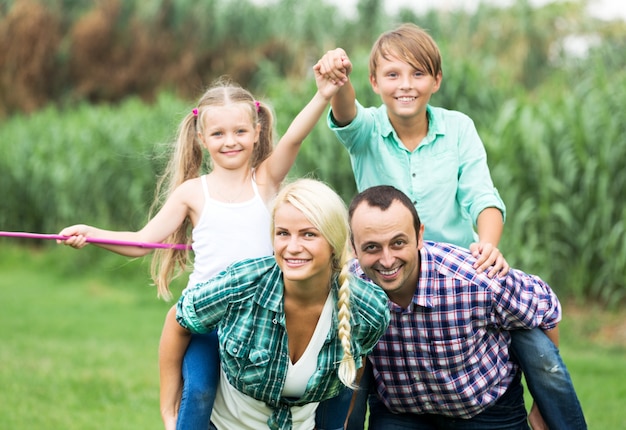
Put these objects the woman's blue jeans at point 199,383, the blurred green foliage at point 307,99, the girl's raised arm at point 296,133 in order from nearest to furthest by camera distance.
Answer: the woman's blue jeans at point 199,383 → the girl's raised arm at point 296,133 → the blurred green foliage at point 307,99

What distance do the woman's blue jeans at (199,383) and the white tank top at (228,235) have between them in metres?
0.33

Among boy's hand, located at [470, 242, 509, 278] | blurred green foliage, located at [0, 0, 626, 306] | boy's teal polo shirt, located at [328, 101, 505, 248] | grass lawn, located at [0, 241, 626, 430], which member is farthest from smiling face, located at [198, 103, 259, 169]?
grass lawn, located at [0, 241, 626, 430]

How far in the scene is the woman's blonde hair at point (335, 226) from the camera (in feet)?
9.76

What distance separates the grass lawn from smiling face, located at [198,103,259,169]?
1.99 meters

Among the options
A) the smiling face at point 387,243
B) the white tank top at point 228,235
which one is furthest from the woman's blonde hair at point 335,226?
the white tank top at point 228,235

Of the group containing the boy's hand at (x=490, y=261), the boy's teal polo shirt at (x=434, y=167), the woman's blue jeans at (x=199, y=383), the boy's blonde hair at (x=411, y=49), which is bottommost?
the woman's blue jeans at (x=199, y=383)

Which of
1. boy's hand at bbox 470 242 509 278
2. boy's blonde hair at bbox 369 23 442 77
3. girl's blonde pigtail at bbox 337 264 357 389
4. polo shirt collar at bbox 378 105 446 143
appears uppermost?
boy's blonde hair at bbox 369 23 442 77

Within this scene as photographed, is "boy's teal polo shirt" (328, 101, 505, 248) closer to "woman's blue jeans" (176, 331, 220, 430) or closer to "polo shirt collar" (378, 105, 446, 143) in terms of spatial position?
"polo shirt collar" (378, 105, 446, 143)

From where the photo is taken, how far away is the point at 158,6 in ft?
65.7

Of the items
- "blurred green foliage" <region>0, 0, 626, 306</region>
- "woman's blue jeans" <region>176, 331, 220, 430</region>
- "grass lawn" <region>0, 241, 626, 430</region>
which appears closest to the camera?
"woman's blue jeans" <region>176, 331, 220, 430</region>

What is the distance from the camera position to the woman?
2988 millimetres

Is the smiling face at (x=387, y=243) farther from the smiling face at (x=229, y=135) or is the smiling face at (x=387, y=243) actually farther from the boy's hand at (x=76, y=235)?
the boy's hand at (x=76, y=235)

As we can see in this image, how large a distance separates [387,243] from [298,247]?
377 mm

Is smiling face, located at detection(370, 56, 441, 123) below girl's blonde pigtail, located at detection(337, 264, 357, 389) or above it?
above
